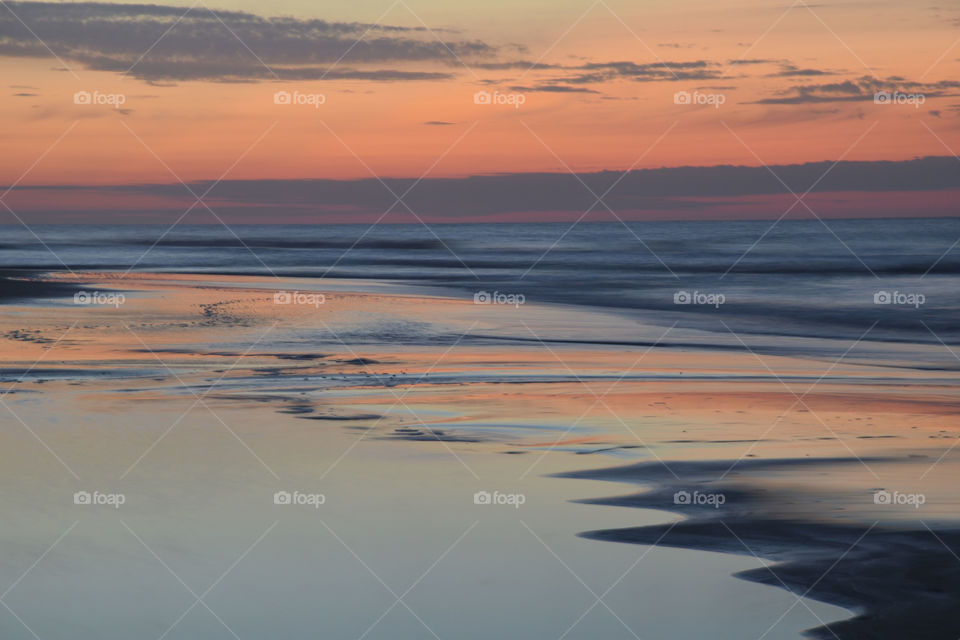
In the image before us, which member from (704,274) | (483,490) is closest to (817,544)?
(483,490)

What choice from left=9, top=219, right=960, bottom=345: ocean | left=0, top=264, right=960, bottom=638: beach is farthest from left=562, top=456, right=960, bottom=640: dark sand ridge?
left=9, top=219, right=960, bottom=345: ocean

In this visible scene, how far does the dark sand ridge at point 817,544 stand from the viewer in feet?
17.1

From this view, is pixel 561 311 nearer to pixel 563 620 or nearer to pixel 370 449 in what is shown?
pixel 370 449

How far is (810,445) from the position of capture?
8.62 meters

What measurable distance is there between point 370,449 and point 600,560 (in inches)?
111

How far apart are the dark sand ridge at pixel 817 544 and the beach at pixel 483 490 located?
0.07 feet

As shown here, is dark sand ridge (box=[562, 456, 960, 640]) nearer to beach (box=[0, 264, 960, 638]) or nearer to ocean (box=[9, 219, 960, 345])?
beach (box=[0, 264, 960, 638])

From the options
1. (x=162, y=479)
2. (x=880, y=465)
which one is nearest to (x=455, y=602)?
(x=162, y=479)

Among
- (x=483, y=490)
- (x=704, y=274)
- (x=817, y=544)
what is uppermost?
(x=704, y=274)

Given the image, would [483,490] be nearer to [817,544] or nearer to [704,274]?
[817,544]

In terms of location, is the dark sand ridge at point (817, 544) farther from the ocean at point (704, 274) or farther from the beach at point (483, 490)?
the ocean at point (704, 274)

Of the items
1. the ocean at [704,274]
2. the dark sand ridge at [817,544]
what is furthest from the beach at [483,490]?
the ocean at [704,274]

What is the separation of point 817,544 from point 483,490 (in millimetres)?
2119

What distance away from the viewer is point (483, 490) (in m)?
7.29
